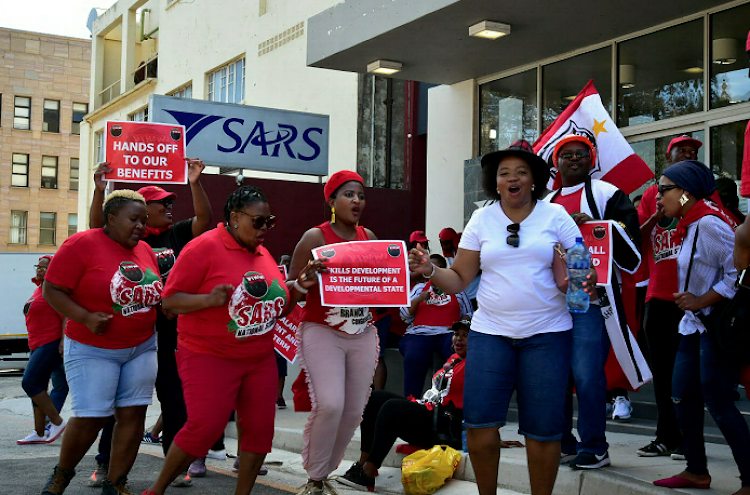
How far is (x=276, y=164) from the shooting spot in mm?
15195

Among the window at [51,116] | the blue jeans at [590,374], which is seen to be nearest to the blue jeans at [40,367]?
the blue jeans at [590,374]

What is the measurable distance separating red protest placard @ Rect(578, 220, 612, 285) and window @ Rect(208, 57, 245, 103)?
15928 mm

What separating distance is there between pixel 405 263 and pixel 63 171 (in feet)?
153

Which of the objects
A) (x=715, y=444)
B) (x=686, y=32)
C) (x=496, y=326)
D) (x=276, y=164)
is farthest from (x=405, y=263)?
(x=276, y=164)

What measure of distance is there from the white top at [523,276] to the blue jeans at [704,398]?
100 cm

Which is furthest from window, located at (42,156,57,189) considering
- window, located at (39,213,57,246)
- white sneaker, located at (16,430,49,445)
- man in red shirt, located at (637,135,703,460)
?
man in red shirt, located at (637,135,703,460)

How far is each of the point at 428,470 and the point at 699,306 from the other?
217 cm

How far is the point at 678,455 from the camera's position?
5.94m

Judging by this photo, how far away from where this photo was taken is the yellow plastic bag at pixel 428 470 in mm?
5883

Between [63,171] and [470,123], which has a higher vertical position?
[63,171]

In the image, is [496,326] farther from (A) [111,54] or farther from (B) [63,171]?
(B) [63,171]

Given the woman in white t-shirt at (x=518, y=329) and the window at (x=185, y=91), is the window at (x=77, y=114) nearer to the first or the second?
the window at (x=185, y=91)

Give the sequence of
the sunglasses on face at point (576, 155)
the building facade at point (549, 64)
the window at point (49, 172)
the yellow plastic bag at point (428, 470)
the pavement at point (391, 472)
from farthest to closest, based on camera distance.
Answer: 1. the window at point (49, 172)
2. the building facade at point (549, 64)
3. the yellow plastic bag at point (428, 470)
4. the sunglasses on face at point (576, 155)
5. the pavement at point (391, 472)

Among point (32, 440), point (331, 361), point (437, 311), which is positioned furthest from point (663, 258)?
point (32, 440)
